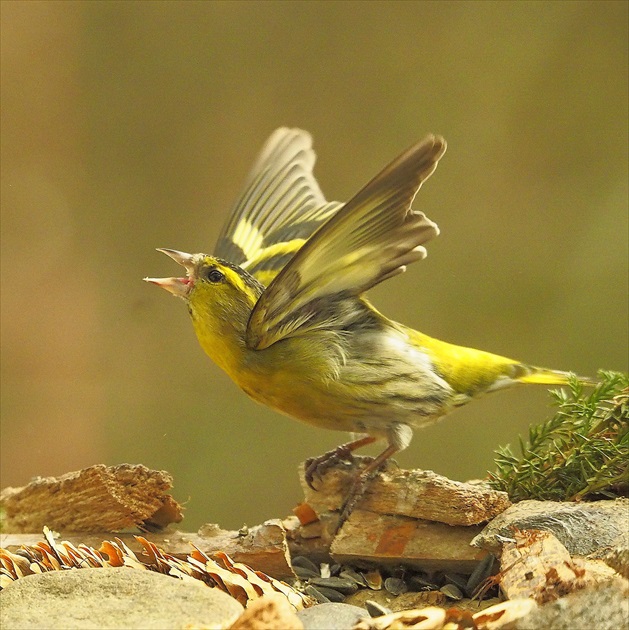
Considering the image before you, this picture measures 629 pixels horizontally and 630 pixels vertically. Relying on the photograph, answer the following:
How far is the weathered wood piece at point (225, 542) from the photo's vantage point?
3.83 ft

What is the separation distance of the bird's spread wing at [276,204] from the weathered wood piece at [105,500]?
1.66ft

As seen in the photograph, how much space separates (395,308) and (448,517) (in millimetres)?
1074

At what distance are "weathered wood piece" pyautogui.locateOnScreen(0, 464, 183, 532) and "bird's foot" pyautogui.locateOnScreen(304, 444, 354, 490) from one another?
0.21 meters

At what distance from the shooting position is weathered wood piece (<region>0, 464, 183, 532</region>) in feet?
4.06

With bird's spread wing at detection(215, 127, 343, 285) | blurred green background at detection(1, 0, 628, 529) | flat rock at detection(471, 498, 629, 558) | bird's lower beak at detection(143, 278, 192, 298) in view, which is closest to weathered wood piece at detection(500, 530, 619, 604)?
flat rock at detection(471, 498, 629, 558)

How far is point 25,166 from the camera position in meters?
2.00

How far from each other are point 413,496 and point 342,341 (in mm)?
273

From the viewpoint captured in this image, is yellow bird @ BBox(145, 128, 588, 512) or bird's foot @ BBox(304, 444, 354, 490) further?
bird's foot @ BBox(304, 444, 354, 490)

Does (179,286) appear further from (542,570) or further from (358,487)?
(542,570)

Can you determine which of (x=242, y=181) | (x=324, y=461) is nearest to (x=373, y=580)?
(x=324, y=461)

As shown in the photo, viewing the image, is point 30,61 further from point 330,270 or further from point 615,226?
point 615,226

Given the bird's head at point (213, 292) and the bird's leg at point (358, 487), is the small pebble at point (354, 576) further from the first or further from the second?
the bird's head at point (213, 292)

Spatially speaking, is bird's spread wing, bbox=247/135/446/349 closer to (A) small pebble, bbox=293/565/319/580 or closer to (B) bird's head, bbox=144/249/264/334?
(B) bird's head, bbox=144/249/264/334

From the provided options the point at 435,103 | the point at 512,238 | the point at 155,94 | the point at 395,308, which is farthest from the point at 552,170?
the point at 155,94
